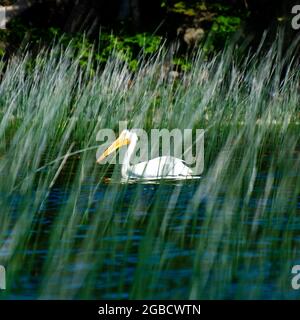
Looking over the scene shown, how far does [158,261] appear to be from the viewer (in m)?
3.98

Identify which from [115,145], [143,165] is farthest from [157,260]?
[115,145]

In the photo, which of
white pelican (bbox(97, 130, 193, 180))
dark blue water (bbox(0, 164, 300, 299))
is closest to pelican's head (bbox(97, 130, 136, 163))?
white pelican (bbox(97, 130, 193, 180))

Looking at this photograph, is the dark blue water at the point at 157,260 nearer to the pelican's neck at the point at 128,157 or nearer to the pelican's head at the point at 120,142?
the pelican's neck at the point at 128,157

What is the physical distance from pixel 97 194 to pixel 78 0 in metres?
8.71

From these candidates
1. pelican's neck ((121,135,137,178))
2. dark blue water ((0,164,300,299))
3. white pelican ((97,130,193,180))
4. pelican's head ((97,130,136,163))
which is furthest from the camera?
pelican's head ((97,130,136,163))

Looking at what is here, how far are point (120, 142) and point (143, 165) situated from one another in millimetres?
387

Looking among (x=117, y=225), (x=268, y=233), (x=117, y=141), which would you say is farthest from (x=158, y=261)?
(x=117, y=141)

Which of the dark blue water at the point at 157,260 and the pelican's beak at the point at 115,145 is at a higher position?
the pelican's beak at the point at 115,145

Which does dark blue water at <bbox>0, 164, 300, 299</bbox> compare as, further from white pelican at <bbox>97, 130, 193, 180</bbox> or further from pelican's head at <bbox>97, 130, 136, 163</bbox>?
pelican's head at <bbox>97, 130, 136, 163</bbox>

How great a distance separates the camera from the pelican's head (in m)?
7.06

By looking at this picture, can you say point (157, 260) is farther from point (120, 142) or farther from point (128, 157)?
point (120, 142)

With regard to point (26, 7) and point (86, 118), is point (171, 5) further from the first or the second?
→ point (86, 118)

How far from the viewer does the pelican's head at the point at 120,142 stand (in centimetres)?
706

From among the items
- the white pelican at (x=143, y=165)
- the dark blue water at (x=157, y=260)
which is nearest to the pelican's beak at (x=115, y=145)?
the white pelican at (x=143, y=165)
